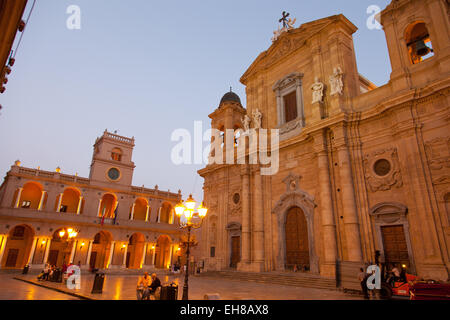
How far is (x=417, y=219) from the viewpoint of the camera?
12961 mm

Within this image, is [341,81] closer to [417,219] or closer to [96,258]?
[417,219]

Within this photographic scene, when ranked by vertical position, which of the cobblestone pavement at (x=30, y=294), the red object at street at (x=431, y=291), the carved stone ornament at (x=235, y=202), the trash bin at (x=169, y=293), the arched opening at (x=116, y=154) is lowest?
the cobblestone pavement at (x=30, y=294)

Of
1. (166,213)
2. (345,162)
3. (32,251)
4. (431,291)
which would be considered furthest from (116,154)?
(431,291)

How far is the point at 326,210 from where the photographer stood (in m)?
16.2

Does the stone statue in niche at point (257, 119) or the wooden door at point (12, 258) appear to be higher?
the stone statue in niche at point (257, 119)

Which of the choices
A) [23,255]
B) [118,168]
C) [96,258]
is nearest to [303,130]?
[118,168]

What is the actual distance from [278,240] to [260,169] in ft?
17.0

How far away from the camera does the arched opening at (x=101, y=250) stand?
3324 cm

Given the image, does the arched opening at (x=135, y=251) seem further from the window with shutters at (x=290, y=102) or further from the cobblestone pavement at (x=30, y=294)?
the window with shutters at (x=290, y=102)

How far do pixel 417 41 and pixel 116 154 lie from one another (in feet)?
109

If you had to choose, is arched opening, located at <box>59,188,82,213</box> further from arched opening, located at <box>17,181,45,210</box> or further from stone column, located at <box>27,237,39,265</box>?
stone column, located at <box>27,237,39,265</box>

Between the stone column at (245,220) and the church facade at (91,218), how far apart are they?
17.1 m

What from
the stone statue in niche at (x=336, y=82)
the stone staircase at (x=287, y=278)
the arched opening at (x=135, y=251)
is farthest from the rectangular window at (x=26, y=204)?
the stone statue in niche at (x=336, y=82)

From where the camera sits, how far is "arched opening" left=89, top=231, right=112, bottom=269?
1309 inches
